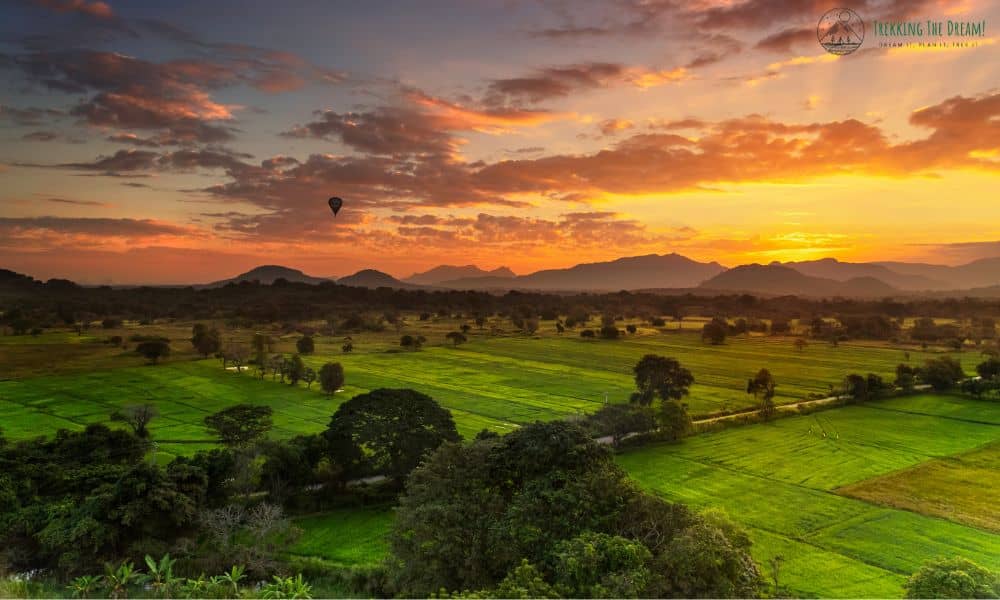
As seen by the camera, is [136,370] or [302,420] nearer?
[302,420]

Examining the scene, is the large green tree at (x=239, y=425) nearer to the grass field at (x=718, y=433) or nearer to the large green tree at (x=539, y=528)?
the grass field at (x=718, y=433)

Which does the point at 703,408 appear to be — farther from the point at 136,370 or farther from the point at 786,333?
the point at 786,333

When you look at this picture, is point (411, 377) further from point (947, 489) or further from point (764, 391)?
point (947, 489)

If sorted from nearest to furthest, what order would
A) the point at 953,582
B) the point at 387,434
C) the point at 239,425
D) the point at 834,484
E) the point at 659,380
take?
the point at 953,582, the point at 387,434, the point at 834,484, the point at 239,425, the point at 659,380

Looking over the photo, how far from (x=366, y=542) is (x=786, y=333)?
122733 millimetres

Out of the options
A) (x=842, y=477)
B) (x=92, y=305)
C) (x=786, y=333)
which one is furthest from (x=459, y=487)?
(x=92, y=305)

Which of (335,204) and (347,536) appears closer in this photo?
(347,536)

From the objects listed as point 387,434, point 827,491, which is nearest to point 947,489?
point 827,491

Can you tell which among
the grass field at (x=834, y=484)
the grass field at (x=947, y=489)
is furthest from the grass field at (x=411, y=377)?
the grass field at (x=947, y=489)

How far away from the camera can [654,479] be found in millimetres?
39031

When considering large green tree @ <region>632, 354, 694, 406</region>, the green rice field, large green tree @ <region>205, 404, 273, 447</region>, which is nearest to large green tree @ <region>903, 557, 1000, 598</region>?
the green rice field

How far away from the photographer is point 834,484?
38.5 meters

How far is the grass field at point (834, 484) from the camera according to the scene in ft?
89.3

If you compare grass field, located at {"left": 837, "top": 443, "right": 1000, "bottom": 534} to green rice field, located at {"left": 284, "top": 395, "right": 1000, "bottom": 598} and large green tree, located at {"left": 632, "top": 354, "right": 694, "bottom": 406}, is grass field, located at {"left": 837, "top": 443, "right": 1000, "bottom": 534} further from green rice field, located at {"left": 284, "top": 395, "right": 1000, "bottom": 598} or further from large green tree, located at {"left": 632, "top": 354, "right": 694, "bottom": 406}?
large green tree, located at {"left": 632, "top": 354, "right": 694, "bottom": 406}
